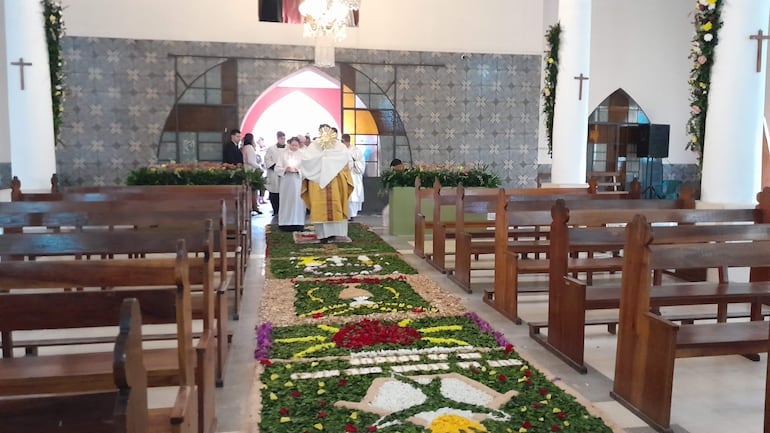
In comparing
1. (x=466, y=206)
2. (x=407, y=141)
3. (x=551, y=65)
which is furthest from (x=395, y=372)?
(x=407, y=141)

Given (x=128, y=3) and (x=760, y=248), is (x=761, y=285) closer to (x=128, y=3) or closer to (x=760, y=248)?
(x=760, y=248)

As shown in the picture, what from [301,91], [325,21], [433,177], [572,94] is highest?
[325,21]

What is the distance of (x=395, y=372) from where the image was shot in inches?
157

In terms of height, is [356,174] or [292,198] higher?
[356,174]

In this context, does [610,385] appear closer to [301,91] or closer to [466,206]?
[466,206]

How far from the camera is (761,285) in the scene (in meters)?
4.49

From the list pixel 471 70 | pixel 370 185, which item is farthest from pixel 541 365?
pixel 471 70

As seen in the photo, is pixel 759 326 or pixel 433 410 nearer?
pixel 433 410

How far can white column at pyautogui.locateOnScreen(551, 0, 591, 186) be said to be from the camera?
396 inches

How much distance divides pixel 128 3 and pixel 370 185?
629 centimetres

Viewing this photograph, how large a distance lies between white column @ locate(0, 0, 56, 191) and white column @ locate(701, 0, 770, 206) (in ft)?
27.9

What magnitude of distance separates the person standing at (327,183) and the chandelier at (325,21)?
6.18 feet

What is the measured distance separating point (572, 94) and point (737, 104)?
144 inches

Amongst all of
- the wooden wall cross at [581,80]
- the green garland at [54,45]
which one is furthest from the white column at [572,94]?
the green garland at [54,45]
